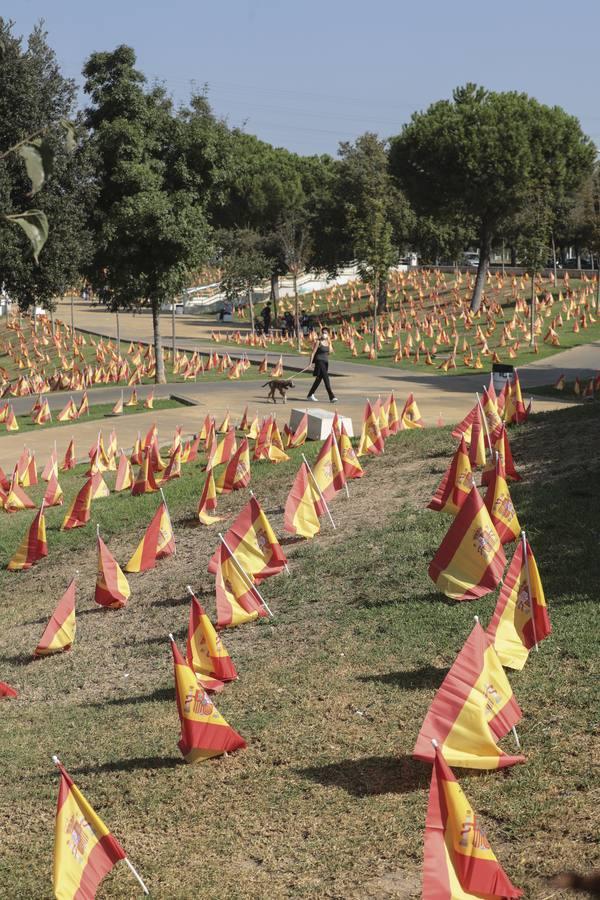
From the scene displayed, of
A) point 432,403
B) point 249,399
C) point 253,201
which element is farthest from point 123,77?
point 253,201

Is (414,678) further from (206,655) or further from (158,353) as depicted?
(158,353)

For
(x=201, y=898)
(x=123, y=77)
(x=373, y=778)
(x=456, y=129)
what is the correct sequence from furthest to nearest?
(x=456, y=129)
(x=123, y=77)
(x=373, y=778)
(x=201, y=898)

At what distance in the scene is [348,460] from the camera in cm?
1470

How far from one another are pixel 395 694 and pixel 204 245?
23.9 metres

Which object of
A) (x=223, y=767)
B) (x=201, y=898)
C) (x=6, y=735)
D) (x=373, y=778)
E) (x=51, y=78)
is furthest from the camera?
(x=51, y=78)

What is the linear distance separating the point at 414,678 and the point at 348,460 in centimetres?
685

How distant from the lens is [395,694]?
25.4 feet

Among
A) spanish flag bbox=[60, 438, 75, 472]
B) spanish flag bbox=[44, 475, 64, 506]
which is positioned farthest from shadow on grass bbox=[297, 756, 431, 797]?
spanish flag bbox=[60, 438, 75, 472]

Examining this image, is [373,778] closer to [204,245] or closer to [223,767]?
[223,767]

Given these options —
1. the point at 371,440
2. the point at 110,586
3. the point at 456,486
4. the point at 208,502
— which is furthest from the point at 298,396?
the point at 110,586

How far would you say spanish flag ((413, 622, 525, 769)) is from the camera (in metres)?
6.27

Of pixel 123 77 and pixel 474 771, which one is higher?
pixel 123 77

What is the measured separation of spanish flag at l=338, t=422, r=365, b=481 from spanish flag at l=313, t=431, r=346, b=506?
642 millimetres

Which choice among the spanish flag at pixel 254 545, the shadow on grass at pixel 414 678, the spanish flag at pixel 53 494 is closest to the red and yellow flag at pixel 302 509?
the spanish flag at pixel 254 545
